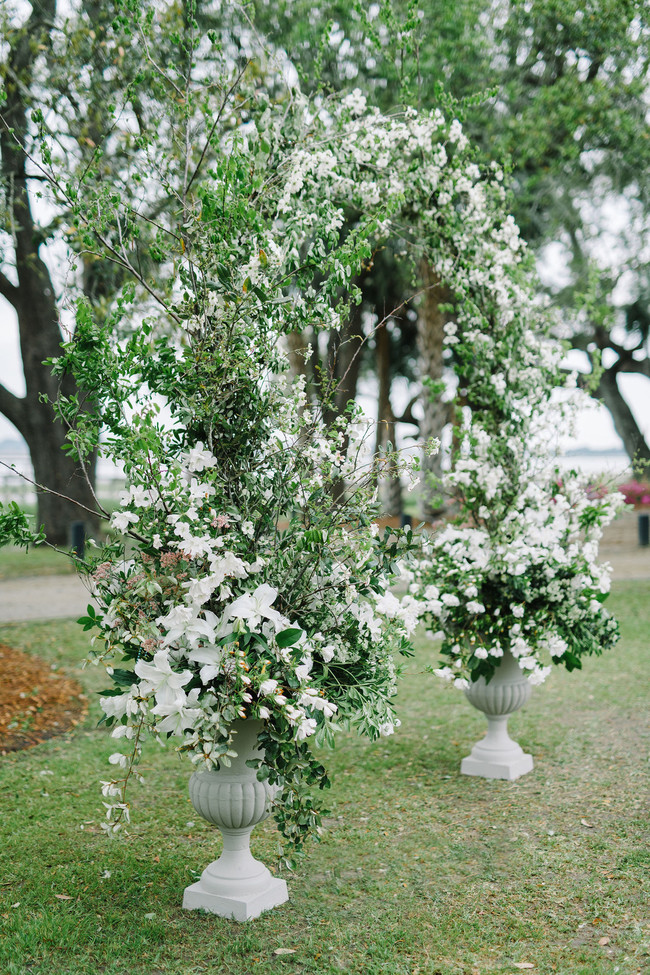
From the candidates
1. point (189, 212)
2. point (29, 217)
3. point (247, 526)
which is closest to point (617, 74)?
point (29, 217)

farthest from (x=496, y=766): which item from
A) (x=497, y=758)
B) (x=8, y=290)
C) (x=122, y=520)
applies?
(x=8, y=290)

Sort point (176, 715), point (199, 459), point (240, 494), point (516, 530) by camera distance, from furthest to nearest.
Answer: point (516, 530), point (240, 494), point (199, 459), point (176, 715)

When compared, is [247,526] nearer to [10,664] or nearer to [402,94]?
[402,94]

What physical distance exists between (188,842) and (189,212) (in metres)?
3.31

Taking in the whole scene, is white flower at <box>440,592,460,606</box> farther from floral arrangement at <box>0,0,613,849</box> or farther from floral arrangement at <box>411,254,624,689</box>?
floral arrangement at <box>0,0,613,849</box>

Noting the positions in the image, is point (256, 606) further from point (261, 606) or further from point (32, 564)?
point (32, 564)

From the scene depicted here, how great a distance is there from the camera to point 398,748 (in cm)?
675

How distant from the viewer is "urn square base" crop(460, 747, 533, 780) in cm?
582

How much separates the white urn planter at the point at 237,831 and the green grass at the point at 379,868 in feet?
0.25

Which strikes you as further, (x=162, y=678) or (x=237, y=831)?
(x=237, y=831)

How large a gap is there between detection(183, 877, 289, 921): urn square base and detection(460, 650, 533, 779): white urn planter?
2.21 m

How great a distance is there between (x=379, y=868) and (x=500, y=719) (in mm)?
1801

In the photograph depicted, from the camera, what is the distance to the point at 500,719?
5.95 meters

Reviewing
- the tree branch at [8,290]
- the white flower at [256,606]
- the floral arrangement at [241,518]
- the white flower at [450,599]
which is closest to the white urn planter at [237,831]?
the floral arrangement at [241,518]
